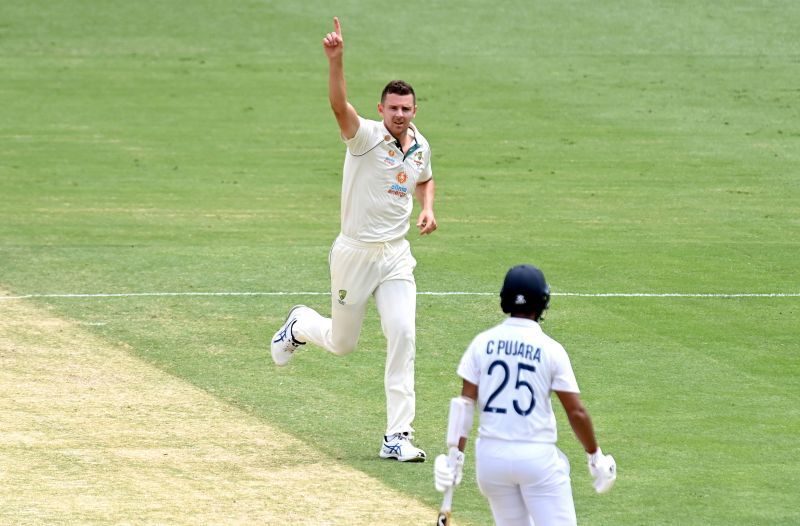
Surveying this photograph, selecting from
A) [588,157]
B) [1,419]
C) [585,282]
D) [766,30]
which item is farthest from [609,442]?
[766,30]

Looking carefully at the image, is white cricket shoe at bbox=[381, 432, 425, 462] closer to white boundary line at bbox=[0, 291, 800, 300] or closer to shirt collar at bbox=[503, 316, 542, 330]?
shirt collar at bbox=[503, 316, 542, 330]

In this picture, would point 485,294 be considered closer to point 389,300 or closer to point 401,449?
point 389,300

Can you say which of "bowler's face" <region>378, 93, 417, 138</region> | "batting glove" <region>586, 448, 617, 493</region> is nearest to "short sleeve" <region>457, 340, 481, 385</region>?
"batting glove" <region>586, 448, 617, 493</region>

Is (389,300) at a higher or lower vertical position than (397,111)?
lower

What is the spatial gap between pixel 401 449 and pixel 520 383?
11.1 ft

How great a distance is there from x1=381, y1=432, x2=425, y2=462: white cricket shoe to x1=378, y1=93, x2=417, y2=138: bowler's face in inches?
87.8

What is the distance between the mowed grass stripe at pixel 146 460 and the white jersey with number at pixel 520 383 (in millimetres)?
2148

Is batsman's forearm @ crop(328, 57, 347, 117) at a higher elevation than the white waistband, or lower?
higher

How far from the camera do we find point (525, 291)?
773 cm

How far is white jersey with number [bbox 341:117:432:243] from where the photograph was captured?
436 inches

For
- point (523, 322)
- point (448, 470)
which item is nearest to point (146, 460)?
point (448, 470)

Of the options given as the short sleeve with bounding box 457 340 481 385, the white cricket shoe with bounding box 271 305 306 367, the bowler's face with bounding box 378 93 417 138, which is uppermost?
the bowler's face with bounding box 378 93 417 138

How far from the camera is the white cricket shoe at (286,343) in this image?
12.2m

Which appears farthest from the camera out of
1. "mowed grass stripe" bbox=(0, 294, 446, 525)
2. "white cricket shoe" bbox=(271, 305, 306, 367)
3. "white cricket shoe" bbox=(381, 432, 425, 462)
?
"white cricket shoe" bbox=(271, 305, 306, 367)
